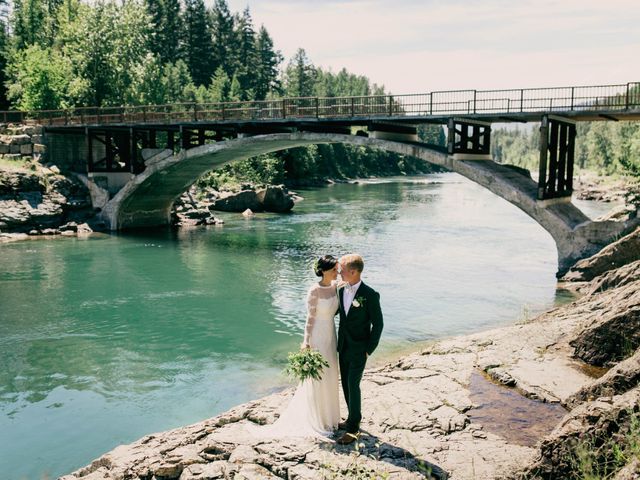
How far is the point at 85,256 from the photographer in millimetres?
27359

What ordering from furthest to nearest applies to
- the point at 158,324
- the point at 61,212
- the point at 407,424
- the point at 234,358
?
1. the point at 61,212
2. the point at 158,324
3. the point at 234,358
4. the point at 407,424

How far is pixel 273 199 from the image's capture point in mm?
44031

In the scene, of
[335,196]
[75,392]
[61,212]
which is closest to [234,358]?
[75,392]

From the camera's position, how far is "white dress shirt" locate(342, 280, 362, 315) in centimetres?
656

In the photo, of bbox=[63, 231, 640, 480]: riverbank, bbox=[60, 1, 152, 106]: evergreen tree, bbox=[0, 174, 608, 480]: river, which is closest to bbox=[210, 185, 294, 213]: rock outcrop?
bbox=[0, 174, 608, 480]: river

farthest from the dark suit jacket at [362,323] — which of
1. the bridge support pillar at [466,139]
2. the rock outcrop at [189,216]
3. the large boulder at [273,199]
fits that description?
the large boulder at [273,199]

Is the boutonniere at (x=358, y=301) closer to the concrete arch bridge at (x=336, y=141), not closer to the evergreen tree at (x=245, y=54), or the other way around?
the concrete arch bridge at (x=336, y=141)

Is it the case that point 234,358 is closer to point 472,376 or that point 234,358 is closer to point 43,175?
point 472,376

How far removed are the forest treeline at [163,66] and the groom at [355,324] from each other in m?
43.1

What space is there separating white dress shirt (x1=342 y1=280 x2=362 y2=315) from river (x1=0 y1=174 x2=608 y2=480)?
204 inches

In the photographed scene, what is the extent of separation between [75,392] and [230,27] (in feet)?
263

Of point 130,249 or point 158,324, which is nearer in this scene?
point 158,324

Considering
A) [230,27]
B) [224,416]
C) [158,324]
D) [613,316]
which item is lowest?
[158,324]

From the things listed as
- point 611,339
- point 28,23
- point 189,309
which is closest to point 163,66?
point 28,23
